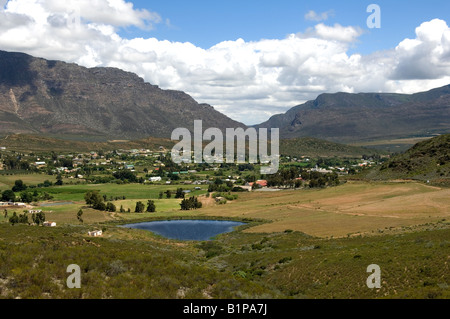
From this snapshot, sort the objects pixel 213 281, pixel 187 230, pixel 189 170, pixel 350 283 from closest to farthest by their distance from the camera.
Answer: pixel 213 281 < pixel 350 283 < pixel 187 230 < pixel 189 170

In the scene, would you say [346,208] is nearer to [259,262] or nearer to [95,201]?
[259,262]

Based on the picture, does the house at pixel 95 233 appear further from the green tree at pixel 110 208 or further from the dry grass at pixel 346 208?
the green tree at pixel 110 208

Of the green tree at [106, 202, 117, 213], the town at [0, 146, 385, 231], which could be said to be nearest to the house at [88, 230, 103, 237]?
the town at [0, 146, 385, 231]

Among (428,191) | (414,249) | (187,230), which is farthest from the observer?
(428,191)

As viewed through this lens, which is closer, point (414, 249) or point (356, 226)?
point (414, 249)
